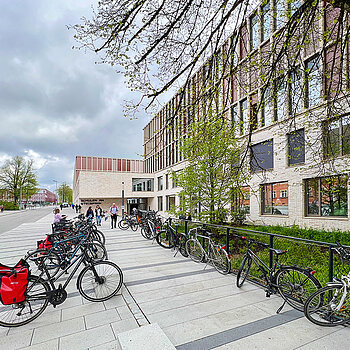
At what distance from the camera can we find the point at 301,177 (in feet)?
47.1

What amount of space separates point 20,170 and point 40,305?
5350 centimetres

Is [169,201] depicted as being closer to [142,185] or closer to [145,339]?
[142,185]

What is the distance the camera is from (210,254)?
5.77 meters

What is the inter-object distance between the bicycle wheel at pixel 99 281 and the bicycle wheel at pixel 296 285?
104 inches

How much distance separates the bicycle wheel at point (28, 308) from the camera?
3199 millimetres

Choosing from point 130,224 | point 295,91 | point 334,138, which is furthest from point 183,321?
point 334,138

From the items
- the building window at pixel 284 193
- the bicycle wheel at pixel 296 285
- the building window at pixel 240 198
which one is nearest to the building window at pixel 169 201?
the building window at pixel 240 198

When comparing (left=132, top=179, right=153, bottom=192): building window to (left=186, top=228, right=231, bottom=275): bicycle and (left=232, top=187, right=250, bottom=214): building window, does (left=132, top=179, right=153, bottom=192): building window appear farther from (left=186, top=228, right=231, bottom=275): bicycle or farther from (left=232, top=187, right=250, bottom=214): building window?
(left=186, top=228, right=231, bottom=275): bicycle

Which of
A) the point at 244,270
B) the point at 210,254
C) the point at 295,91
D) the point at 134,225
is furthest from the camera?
the point at 134,225

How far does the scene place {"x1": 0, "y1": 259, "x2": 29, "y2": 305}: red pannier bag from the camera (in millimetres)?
3000

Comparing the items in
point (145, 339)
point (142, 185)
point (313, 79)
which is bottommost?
point (145, 339)

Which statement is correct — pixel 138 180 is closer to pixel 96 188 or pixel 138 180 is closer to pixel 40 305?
pixel 96 188

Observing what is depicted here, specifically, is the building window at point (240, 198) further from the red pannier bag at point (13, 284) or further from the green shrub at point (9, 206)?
the green shrub at point (9, 206)

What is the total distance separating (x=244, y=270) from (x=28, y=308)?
3.58 meters
